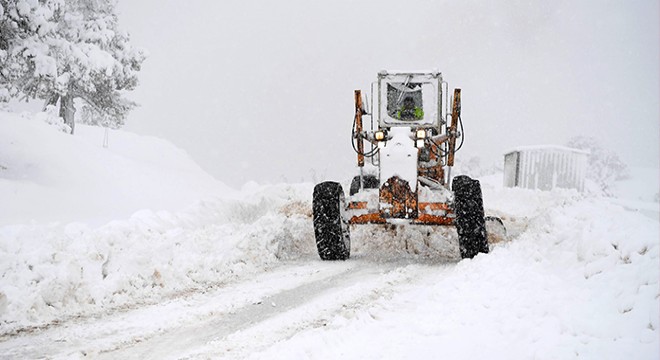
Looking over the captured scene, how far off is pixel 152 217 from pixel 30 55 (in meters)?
8.50

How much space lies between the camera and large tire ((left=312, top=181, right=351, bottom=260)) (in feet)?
28.2

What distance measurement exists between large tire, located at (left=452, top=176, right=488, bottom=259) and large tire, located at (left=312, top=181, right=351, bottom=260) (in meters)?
1.86

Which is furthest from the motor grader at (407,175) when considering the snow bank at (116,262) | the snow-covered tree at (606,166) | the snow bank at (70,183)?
the snow-covered tree at (606,166)

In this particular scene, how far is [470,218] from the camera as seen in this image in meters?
7.95

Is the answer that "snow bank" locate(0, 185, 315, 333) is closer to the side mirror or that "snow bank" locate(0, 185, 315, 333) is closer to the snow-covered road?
the snow-covered road

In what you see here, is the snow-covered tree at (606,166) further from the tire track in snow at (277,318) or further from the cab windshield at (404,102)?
the tire track in snow at (277,318)

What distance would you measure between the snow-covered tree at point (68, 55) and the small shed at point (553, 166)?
1800cm

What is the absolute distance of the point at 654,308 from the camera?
4.12 metres

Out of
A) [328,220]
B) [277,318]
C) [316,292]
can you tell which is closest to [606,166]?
[328,220]

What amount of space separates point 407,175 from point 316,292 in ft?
9.15

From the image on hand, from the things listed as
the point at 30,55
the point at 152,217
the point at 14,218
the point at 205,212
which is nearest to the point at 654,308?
the point at 152,217

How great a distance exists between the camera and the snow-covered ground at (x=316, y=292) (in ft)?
13.4

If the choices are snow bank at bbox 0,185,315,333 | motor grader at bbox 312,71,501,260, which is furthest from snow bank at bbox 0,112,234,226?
motor grader at bbox 312,71,501,260

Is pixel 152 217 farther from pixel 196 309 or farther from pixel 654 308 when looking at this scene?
pixel 654 308
